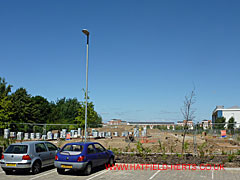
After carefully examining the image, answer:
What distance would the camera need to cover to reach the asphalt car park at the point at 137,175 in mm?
11148

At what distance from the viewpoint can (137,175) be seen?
38.3 feet

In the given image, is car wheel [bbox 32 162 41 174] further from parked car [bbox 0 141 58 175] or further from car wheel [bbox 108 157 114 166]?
car wheel [bbox 108 157 114 166]

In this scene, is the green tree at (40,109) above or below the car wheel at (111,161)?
above

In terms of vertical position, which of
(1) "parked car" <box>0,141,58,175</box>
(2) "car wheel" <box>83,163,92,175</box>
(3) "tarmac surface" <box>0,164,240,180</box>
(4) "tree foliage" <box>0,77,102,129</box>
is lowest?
(3) "tarmac surface" <box>0,164,240,180</box>

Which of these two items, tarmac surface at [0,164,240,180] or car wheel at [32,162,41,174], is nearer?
tarmac surface at [0,164,240,180]

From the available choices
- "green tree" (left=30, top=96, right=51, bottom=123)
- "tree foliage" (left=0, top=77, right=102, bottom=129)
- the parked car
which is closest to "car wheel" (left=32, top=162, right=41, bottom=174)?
the parked car

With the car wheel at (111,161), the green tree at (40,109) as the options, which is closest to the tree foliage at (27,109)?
the green tree at (40,109)

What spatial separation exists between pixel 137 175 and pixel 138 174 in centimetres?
25

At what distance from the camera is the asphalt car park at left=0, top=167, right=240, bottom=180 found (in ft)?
36.6

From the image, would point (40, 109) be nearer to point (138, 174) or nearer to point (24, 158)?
point (24, 158)

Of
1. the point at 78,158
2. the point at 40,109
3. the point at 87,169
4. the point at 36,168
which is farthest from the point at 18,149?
the point at 40,109

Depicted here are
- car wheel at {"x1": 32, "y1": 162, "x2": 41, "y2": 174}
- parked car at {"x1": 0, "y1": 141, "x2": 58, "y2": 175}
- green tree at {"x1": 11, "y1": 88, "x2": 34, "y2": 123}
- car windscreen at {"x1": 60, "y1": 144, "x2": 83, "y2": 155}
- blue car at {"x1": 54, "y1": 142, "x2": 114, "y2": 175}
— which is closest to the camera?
blue car at {"x1": 54, "y1": 142, "x2": 114, "y2": 175}

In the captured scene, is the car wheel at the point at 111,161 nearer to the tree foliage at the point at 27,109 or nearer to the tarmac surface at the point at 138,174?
the tarmac surface at the point at 138,174

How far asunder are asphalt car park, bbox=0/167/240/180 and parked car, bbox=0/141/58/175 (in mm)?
362
